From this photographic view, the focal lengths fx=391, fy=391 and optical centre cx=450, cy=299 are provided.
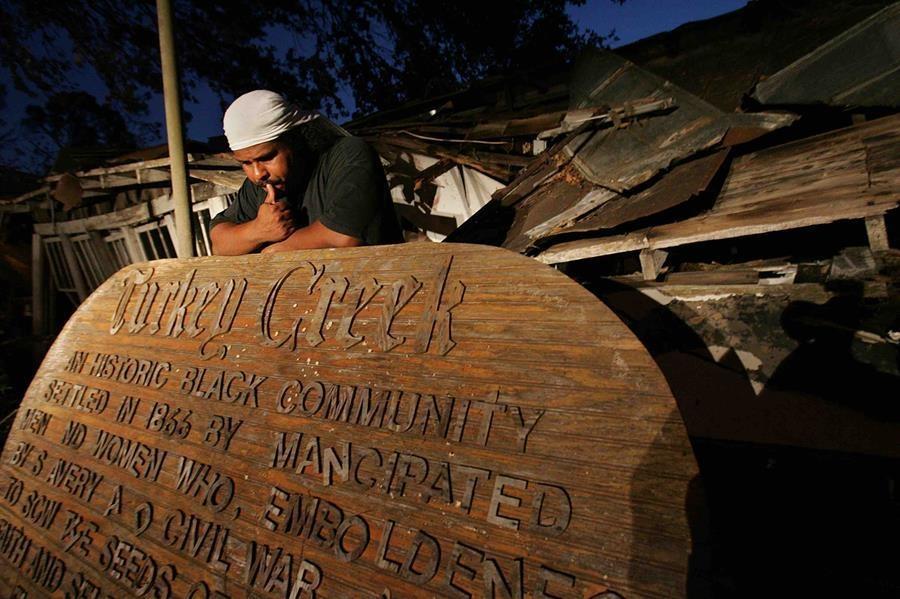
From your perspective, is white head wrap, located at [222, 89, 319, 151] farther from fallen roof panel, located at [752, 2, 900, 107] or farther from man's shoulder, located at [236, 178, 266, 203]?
fallen roof panel, located at [752, 2, 900, 107]

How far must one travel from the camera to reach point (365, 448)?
1.20 metres

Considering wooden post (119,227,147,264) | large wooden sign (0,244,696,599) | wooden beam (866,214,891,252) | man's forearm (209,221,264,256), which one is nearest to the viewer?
large wooden sign (0,244,696,599)

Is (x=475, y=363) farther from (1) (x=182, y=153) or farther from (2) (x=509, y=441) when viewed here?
(1) (x=182, y=153)

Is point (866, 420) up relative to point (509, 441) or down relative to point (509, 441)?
up

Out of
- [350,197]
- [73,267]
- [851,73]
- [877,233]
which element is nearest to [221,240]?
[350,197]

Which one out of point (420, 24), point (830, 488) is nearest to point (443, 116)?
point (830, 488)

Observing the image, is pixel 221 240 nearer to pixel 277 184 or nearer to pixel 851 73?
pixel 277 184

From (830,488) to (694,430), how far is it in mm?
448

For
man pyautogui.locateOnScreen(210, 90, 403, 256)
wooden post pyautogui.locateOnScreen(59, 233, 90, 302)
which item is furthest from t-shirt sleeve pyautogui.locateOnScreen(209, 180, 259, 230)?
wooden post pyautogui.locateOnScreen(59, 233, 90, 302)

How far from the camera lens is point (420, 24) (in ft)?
36.7

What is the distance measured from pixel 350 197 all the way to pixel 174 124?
1784 mm

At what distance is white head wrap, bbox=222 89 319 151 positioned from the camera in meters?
1.70

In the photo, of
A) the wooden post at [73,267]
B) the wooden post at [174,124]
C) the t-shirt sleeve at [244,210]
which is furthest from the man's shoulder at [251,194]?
the wooden post at [73,267]

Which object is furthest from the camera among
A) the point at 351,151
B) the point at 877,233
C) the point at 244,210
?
the point at 244,210
